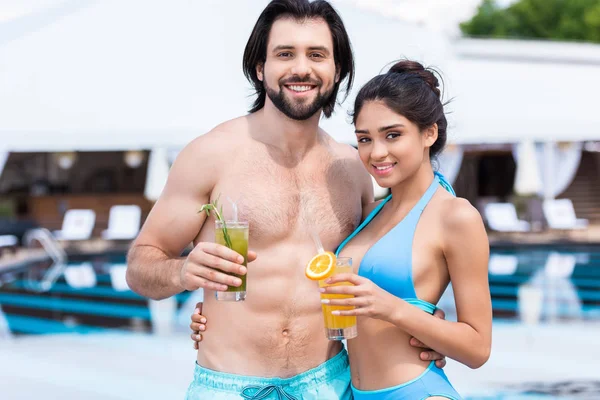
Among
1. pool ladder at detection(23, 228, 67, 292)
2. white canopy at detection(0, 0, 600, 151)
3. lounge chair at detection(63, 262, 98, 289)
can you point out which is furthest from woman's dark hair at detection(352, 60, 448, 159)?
pool ladder at detection(23, 228, 67, 292)

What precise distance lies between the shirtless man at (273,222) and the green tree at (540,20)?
4065cm

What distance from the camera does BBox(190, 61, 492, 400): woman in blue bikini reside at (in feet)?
6.71

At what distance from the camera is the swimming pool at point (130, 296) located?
8.40 m

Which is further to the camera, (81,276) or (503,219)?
(503,219)

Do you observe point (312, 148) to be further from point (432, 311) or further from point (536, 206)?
point (536, 206)

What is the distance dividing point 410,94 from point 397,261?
1.58ft

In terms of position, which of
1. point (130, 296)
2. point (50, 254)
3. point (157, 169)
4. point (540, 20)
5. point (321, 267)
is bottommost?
point (321, 267)

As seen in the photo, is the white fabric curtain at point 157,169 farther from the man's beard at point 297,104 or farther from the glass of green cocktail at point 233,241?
the glass of green cocktail at point 233,241

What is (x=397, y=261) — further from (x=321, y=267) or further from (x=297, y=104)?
(x=297, y=104)

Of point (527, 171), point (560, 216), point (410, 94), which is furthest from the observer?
point (560, 216)

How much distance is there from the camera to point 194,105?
43.2 ft

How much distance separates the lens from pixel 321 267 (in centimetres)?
192

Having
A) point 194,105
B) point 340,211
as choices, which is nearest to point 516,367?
point 340,211

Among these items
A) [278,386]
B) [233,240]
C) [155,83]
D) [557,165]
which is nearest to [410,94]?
[233,240]
